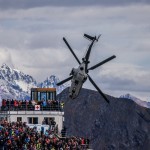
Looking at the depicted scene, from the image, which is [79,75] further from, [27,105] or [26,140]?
[26,140]

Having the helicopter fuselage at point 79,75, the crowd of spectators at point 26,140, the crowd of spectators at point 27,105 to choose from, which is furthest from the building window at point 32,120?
the crowd of spectators at point 26,140

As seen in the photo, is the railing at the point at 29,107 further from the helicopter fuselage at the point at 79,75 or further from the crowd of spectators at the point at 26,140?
the crowd of spectators at the point at 26,140

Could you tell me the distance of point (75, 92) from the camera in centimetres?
11312

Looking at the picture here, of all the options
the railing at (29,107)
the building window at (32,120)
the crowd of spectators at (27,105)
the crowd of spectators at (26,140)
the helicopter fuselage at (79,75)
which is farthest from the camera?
the building window at (32,120)

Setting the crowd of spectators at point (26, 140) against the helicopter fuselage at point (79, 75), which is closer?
the crowd of spectators at point (26, 140)

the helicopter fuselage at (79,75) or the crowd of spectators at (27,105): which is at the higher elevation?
the helicopter fuselage at (79,75)

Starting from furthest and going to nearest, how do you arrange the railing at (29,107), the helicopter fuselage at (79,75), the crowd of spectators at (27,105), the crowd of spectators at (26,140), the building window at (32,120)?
1. the building window at (32,120)
2. the railing at (29,107)
3. the crowd of spectators at (27,105)
4. the helicopter fuselage at (79,75)
5. the crowd of spectators at (26,140)

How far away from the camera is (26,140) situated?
90.2 metres

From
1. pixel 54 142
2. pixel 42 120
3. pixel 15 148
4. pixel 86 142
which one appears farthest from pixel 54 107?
pixel 15 148

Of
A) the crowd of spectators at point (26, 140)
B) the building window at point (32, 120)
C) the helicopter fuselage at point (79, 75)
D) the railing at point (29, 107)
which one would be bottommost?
the crowd of spectators at point (26, 140)

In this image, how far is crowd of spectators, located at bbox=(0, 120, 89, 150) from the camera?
286ft

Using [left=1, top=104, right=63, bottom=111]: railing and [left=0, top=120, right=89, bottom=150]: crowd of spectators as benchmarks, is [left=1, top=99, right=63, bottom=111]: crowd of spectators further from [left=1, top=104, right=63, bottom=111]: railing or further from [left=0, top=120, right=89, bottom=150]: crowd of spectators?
[left=0, top=120, right=89, bottom=150]: crowd of spectators

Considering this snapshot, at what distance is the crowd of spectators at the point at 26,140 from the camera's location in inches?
3429

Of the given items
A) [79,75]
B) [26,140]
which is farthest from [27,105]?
[26,140]
